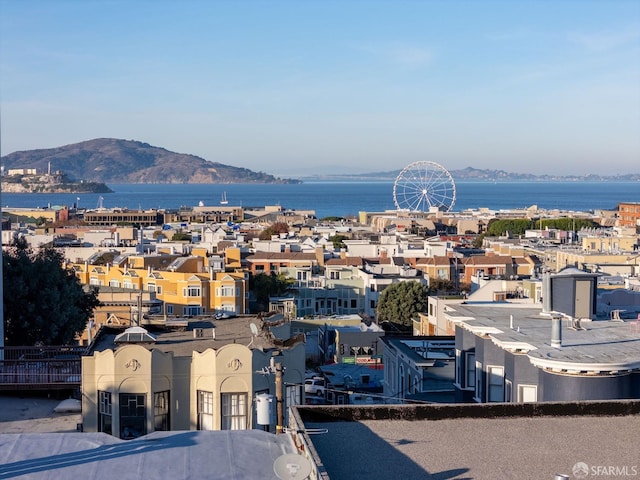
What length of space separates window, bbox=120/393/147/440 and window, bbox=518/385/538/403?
3.56m

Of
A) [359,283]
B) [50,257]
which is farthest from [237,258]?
[50,257]

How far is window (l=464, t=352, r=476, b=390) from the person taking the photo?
39.9 feet

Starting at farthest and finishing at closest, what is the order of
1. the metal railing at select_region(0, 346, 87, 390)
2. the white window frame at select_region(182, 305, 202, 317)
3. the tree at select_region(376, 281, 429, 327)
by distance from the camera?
1. the tree at select_region(376, 281, 429, 327)
2. the white window frame at select_region(182, 305, 202, 317)
3. the metal railing at select_region(0, 346, 87, 390)

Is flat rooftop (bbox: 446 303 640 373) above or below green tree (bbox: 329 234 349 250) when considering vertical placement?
above

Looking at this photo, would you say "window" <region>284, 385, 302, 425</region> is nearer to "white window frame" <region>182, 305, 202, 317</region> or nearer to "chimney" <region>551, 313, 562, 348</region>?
"chimney" <region>551, 313, 562, 348</region>

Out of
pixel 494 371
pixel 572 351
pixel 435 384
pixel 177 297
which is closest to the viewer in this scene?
pixel 572 351

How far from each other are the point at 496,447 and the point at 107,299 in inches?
1139

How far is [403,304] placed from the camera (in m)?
40.1

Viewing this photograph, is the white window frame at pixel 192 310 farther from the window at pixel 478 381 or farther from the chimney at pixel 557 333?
the chimney at pixel 557 333

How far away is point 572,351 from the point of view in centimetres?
998

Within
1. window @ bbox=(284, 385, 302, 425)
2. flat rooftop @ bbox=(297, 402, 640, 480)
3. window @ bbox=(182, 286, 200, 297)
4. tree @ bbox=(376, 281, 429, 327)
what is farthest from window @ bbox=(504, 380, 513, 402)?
tree @ bbox=(376, 281, 429, 327)

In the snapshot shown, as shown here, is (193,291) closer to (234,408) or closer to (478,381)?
(478,381)

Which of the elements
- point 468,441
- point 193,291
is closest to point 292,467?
point 468,441

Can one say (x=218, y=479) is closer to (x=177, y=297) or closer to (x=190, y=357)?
(x=190, y=357)
